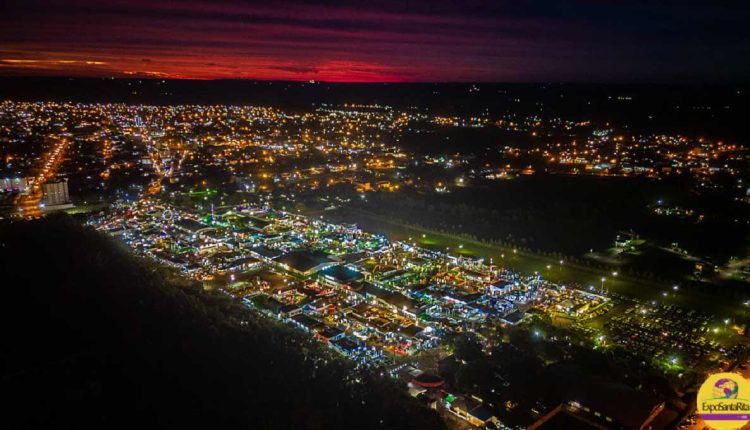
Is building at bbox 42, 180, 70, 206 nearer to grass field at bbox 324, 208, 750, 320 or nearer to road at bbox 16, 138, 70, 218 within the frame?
road at bbox 16, 138, 70, 218

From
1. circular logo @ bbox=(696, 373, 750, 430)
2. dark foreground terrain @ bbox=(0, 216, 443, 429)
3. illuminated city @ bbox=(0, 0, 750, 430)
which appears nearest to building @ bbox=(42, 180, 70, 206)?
illuminated city @ bbox=(0, 0, 750, 430)

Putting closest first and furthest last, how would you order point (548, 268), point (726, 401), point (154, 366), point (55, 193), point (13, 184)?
1. point (726, 401)
2. point (154, 366)
3. point (548, 268)
4. point (55, 193)
5. point (13, 184)

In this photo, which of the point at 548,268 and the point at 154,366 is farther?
the point at 548,268

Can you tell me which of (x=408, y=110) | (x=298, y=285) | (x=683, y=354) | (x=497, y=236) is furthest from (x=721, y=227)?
(x=408, y=110)

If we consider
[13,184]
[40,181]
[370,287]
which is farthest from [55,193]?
[370,287]

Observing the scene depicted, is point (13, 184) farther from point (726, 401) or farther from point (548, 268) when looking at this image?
point (726, 401)

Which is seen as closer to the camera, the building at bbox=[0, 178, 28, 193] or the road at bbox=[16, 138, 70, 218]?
the road at bbox=[16, 138, 70, 218]

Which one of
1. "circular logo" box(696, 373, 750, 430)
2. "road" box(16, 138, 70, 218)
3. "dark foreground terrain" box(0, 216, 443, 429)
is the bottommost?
"road" box(16, 138, 70, 218)

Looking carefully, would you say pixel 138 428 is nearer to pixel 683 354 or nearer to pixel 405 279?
pixel 405 279
